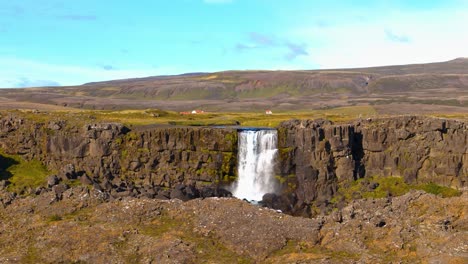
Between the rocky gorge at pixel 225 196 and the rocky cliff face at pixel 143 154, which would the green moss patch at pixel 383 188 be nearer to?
the rocky gorge at pixel 225 196

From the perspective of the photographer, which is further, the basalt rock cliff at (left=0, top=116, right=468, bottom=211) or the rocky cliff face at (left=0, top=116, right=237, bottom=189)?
the rocky cliff face at (left=0, top=116, right=237, bottom=189)

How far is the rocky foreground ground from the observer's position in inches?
1742

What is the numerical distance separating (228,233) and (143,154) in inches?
1703

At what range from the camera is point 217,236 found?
48.9 metres

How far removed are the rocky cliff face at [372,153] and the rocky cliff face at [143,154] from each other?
450 inches

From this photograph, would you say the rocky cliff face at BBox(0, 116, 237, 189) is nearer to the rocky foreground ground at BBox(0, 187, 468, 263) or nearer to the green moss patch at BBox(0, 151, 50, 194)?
the green moss patch at BBox(0, 151, 50, 194)

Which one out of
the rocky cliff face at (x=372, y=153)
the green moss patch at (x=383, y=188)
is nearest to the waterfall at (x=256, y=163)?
the rocky cliff face at (x=372, y=153)

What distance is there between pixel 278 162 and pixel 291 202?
8.80 metres

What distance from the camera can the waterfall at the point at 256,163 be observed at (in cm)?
8556

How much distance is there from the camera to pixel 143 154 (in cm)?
8888

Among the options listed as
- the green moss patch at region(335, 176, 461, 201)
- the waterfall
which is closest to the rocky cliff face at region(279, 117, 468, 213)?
the green moss patch at region(335, 176, 461, 201)

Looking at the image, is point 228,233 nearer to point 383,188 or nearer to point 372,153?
point 383,188

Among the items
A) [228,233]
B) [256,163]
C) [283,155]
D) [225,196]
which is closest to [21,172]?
[225,196]

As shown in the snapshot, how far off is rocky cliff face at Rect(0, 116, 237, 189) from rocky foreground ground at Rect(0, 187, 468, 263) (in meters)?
30.3
